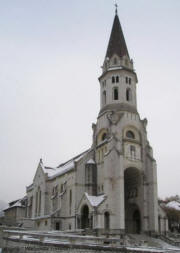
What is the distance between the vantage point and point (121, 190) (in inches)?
2046

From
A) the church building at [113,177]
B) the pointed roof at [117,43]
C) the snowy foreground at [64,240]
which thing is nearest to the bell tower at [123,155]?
the church building at [113,177]

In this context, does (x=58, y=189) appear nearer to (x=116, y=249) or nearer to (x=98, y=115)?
(x=98, y=115)

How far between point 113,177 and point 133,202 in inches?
312

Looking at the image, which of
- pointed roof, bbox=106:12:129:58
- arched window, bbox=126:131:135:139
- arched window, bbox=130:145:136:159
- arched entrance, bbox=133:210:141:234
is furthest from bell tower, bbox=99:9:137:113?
arched entrance, bbox=133:210:141:234

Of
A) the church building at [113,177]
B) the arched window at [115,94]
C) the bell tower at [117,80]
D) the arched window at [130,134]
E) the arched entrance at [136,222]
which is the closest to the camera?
the church building at [113,177]

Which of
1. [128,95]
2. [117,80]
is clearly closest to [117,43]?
[117,80]

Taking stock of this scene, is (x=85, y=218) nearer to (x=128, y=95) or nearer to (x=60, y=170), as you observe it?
(x=60, y=170)

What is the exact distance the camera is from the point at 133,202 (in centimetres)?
5828

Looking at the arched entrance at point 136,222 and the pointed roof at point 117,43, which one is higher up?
the pointed roof at point 117,43

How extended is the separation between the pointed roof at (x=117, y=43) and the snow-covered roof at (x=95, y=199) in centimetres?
2862

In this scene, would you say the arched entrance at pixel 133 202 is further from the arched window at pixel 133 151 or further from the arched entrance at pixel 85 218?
the arched entrance at pixel 85 218

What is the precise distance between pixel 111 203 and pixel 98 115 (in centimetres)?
1842

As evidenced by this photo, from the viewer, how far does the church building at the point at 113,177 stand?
52.0m

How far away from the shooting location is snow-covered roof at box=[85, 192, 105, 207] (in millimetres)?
50847
